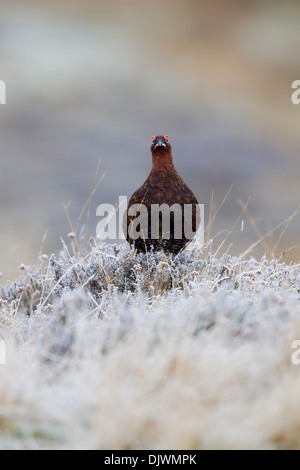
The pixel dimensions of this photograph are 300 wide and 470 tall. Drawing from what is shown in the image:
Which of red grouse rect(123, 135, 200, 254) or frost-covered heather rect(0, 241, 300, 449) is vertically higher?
red grouse rect(123, 135, 200, 254)

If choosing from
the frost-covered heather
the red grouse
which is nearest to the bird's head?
the red grouse

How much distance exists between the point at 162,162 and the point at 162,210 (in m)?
0.69

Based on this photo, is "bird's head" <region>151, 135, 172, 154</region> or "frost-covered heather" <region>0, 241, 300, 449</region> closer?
"frost-covered heather" <region>0, 241, 300, 449</region>

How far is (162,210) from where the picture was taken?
6434 millimetres

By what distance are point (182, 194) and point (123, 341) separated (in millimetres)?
3036

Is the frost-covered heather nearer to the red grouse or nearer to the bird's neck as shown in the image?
the red grouse

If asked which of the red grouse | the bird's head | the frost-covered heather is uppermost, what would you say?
the bird's head

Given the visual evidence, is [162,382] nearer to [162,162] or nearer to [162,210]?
[162,210]

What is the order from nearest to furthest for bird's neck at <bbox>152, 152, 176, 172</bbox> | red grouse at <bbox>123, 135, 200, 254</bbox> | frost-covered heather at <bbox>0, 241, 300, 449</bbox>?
frost-covered heather at <bbox>0, 241, 300, 449</bbox> < red grouse at <bbox>123, 135, 200, 254</bbox> < bird's neck at <bbox>152, 152, 176, 172</bbox>

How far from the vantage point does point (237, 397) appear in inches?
125

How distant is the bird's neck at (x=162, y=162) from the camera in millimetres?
6633

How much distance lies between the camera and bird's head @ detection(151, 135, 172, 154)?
6.55m
